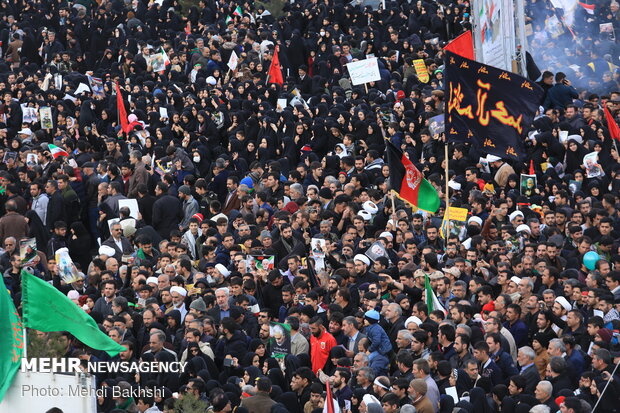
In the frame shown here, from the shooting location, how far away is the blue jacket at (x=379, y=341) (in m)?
13.9

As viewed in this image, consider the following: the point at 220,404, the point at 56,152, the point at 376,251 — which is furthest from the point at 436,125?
the point at 220,404

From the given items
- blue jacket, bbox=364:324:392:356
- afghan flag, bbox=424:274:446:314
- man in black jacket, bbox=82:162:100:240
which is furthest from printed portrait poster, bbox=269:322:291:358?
man in black jacket, bbox=82:162:100:240

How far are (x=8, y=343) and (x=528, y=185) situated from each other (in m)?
9.40

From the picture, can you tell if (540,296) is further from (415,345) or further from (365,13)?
(365,13)

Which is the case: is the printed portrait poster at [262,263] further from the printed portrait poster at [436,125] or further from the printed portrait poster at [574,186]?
the printed portrait poster at [436,125]

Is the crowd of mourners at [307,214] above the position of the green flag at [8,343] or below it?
below

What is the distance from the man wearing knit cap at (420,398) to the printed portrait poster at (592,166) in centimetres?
742

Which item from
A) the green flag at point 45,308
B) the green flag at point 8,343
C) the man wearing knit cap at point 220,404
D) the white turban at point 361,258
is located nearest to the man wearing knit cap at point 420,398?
the man wearing knit cap at point 220,404

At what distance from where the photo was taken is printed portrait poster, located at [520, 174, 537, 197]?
1894 cm

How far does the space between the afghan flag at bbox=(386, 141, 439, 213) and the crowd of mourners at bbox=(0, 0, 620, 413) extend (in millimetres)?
314

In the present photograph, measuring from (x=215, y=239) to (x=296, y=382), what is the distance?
14.6 ft

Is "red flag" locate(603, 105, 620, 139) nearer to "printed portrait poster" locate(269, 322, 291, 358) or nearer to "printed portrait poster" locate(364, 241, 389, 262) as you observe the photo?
"printed portrait poster" locate(364, 241, 389, 262)

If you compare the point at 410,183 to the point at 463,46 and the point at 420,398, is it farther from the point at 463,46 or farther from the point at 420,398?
the point at 463,46

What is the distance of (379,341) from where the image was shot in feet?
45.7
